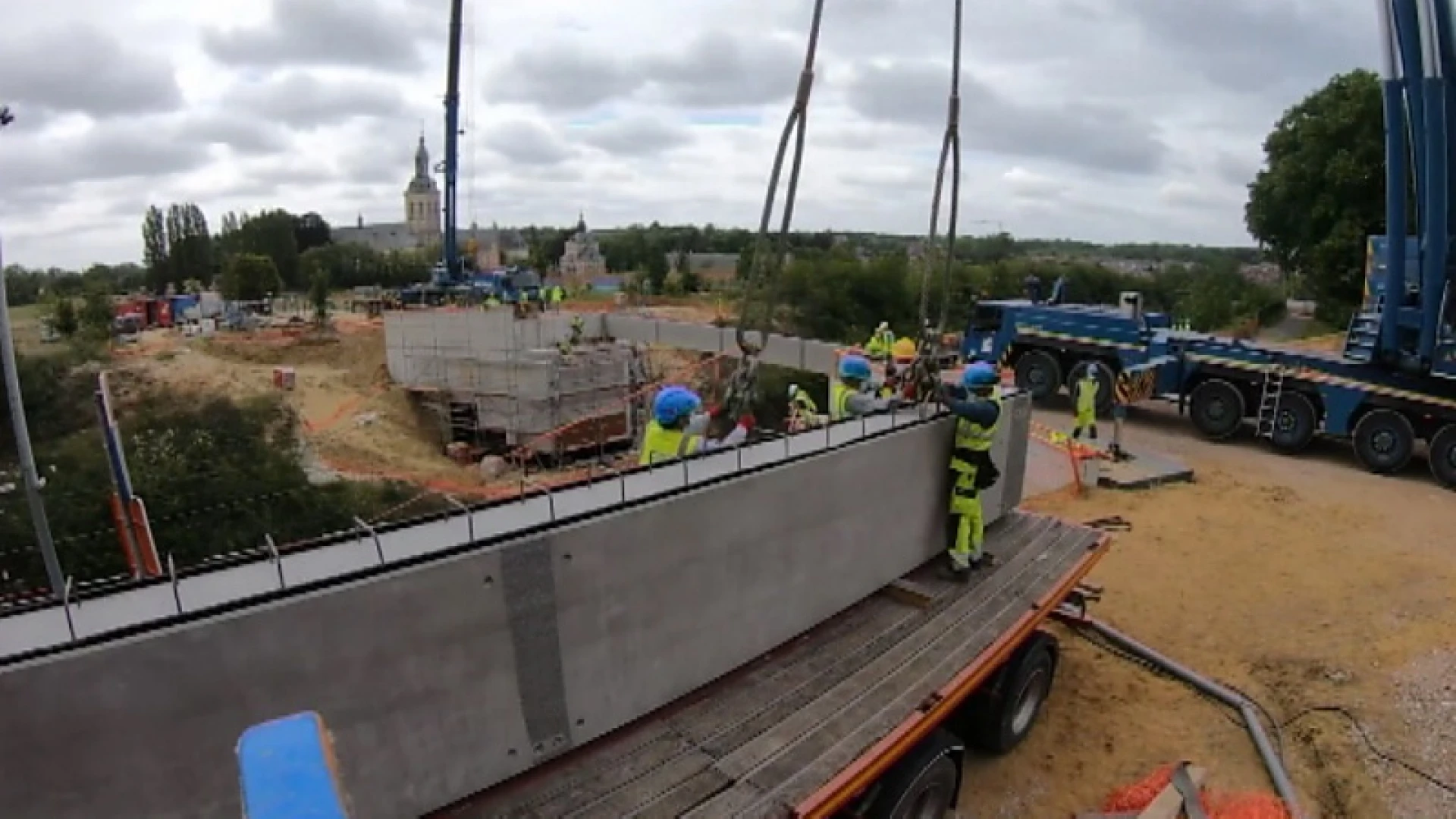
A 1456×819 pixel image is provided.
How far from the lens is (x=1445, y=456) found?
12.7m

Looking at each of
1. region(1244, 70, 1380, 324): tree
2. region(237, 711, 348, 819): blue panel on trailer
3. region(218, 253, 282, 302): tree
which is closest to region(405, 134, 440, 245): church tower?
region(218, 253, 282, 302): tree

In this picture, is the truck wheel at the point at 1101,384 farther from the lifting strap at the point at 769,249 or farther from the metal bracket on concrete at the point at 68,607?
the metal bracket on concrete at the point at 68,607

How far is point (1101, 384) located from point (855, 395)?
37.3 ft

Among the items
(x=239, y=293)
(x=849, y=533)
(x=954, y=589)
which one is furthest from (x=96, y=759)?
(x=239, y=293)

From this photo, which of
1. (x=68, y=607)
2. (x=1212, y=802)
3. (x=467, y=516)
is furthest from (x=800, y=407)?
(x=68, y=607)

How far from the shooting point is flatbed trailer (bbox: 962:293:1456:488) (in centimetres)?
1311

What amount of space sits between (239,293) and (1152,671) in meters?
48.6

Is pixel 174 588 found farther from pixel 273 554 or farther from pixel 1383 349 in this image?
pixel 1383 349

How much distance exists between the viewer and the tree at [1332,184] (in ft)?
86.3

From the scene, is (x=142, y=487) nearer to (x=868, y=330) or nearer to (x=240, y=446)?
(x=240, y=446)

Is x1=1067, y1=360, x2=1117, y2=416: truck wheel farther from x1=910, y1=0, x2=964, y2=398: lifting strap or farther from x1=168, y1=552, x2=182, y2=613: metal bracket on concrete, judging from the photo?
x1=168, y1=552, x2=182, y2=613: metal bracket on concrete

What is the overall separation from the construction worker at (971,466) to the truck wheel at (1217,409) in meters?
10.9

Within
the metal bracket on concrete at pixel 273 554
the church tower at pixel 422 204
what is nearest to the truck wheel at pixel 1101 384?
the metal bracket on concrete at pixel 273 554

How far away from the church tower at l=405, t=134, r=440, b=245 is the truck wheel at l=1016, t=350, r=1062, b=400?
53756 mm
